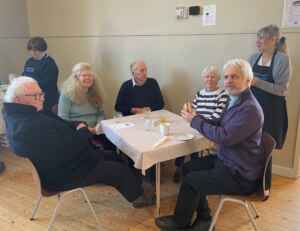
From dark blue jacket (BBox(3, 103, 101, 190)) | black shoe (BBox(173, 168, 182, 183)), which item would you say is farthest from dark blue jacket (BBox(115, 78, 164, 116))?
dark blue jacket (BBox(3, 103, 101, 190))

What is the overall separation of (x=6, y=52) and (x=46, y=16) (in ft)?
A: 2.46

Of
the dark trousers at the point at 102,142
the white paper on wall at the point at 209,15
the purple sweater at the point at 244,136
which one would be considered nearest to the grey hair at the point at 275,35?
the white paper on wall at the point at 209,15

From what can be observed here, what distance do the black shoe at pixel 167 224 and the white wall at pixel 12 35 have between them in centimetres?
329

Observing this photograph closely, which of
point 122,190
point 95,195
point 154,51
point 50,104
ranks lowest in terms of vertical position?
point 95,195

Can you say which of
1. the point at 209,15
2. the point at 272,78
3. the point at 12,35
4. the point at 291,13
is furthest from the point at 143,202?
the point at 12,35

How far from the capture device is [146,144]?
6.93 ft

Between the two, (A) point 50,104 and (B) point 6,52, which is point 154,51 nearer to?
(A) point 50,104

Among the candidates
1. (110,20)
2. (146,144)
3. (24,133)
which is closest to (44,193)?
(24,133)

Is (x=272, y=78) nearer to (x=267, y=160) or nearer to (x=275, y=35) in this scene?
(x=275, y=35)

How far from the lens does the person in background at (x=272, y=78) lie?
2.54 meters

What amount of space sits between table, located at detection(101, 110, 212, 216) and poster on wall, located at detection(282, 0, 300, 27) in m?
1.24

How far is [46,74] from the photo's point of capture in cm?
365

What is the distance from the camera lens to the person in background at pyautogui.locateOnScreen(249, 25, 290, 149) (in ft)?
8.34

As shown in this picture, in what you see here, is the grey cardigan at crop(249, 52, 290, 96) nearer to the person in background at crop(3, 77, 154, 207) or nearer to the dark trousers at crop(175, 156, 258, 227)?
the dark trousers at crop(175, 156, 258, 227)
